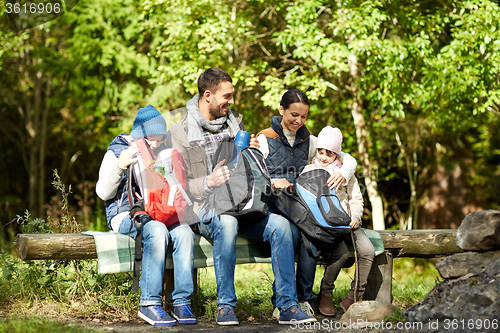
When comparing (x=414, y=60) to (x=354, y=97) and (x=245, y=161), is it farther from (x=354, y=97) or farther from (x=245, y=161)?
(x=245, y=161)

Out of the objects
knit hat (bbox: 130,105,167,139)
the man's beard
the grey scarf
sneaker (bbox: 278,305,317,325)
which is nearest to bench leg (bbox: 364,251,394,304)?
sneaker (bbox: 278,305,317,325)

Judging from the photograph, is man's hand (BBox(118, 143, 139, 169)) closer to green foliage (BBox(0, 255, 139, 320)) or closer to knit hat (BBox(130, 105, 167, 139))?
knit hat (BBox(130, 105, 167, 139))

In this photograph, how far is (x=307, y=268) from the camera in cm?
362

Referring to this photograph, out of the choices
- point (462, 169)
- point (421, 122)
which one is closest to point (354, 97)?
point (421, 122)

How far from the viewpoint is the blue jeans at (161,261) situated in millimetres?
3309

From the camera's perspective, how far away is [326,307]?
12.3 ft

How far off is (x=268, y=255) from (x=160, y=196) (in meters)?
0.95

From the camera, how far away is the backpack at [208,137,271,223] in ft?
11.2

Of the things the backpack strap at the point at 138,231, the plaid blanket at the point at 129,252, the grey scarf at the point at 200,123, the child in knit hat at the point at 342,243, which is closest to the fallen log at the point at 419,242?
the child in knit hat at the point at 342,243

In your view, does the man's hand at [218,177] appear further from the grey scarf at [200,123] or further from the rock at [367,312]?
the rock at [367,312]

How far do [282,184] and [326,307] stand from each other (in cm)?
99

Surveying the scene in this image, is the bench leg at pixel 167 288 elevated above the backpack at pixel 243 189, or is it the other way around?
the backpack at pixel 243 189

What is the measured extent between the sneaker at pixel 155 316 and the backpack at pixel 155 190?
0.52ft

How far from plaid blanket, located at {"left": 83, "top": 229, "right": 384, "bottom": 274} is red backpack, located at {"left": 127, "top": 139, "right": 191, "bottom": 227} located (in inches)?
10.8
